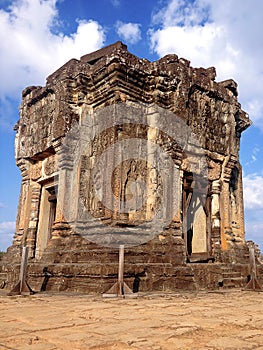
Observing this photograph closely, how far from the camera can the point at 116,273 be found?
6297 millimetres

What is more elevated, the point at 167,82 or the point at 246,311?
the point at 167,82

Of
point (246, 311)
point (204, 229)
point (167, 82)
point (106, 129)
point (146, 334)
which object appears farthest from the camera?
point (204, 229)

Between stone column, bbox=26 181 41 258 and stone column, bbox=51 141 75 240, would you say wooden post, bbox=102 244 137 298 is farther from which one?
stone column, bbox=26 181 41 258

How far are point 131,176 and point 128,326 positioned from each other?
199 inches

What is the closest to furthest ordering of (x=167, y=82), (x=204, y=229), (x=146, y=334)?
(x=146, y=334) → (x=167, y=82) → (x=204, y=229)

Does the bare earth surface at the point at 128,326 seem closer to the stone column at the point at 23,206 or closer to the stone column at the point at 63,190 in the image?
the stone column at the point at 63,190

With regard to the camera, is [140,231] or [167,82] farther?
[167,82]

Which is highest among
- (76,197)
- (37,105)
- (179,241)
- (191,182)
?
(37,105)

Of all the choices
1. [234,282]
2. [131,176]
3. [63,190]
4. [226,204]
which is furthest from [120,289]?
[226,204]

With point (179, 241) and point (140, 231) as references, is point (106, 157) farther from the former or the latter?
point (179, 241)

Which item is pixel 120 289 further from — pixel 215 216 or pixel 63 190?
pixel 215 216

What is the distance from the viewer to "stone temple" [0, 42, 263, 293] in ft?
24.1

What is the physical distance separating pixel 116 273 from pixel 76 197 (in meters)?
2.94

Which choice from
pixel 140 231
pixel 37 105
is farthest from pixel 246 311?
pixel 37 105
